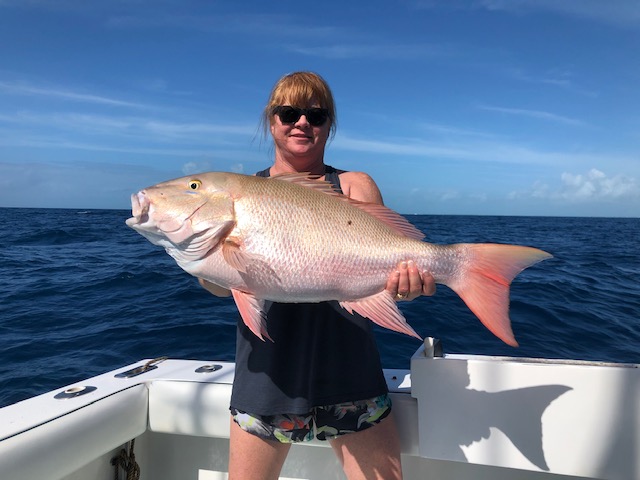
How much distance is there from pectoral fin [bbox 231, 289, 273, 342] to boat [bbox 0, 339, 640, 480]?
42.0 inches

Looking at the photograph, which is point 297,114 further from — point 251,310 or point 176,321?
point 176,321

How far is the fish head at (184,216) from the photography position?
6.73 feet

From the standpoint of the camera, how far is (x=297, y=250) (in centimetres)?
204

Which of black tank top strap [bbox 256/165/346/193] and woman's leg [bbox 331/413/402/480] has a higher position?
black tank top strap [bbox 256/165/346/193]

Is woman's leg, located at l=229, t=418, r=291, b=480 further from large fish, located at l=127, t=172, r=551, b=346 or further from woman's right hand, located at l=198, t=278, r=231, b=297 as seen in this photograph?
woman's right hand, located at l=198, t=278, r=231, b=297

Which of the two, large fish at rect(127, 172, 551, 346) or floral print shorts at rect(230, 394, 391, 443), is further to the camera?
floral print shorts at rect(230, 394, 391, 443)

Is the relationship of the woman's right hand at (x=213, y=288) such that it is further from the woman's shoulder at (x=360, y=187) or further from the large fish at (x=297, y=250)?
the woman's shoulder at (x=360, y=187)

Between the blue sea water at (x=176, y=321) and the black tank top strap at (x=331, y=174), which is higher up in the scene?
the black tank top strap at (x=331, y=174)

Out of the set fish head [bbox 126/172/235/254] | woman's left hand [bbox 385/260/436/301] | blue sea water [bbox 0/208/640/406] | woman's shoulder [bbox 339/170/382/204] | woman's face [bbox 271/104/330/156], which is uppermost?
woman's face [bbox 271/104/330/156]

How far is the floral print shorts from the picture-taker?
A: 2191 mm

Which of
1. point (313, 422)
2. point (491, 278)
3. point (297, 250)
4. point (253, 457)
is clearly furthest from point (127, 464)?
point (491, 278)

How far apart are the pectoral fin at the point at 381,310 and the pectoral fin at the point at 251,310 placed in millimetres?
379

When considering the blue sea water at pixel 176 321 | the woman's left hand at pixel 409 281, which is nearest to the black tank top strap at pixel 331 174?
the woman's left hand at pixel 409 281

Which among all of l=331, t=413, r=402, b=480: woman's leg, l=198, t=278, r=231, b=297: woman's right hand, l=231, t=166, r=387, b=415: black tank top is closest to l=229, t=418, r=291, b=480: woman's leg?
l=231, t=166, r=387, b=415: black tank top
